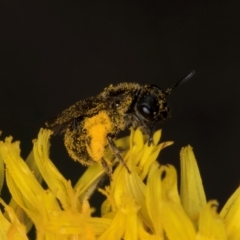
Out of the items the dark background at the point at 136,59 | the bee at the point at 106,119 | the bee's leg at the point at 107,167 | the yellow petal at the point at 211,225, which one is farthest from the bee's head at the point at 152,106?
the dark background at the point at 136,59

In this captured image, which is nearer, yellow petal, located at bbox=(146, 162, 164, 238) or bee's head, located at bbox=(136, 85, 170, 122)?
yellow petal, located at bbox=(146, 162, 164, 238)

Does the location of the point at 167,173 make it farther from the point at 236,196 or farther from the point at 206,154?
the point at 206,154

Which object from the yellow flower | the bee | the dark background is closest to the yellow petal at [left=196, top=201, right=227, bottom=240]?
the yellow flower

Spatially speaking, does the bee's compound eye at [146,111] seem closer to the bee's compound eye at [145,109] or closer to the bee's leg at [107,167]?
the bee's compound eye at [145,109]

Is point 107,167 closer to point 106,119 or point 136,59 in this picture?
point 106,119

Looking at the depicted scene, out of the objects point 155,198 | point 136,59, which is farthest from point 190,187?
point 136,59

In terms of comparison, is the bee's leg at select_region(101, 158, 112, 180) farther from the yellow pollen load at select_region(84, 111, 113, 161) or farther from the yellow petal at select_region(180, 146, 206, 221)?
the yellow petal at select_region(180, 146, 206, 221)
